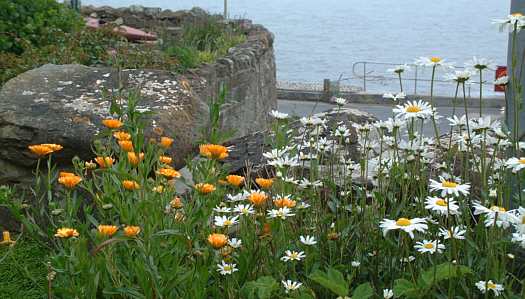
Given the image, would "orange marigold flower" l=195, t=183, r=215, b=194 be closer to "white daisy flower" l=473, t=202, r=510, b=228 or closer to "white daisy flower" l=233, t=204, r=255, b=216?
"white daisy flower" l=233, t=204, r=255, b=216

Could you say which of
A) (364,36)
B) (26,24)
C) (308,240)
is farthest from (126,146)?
(364,36)

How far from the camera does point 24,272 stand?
11.4 feet

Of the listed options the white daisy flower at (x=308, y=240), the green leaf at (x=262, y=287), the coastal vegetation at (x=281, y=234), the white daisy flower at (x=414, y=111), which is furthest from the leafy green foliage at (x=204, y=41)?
the green leaf at (x=262, y=287)

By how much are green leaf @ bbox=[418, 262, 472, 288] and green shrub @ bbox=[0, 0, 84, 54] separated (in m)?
7.04

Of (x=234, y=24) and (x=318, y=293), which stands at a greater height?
(x=234, y=24)

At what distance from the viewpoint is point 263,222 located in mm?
3143

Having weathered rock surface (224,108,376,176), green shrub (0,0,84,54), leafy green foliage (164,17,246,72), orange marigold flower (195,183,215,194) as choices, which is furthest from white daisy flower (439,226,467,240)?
leafy green foliage (164,17,246,72)

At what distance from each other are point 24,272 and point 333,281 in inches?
54.9

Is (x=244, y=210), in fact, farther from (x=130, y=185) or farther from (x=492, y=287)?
(x=492, y=287)

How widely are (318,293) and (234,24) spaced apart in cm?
1227

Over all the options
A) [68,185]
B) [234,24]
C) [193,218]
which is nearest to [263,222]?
[193,218]

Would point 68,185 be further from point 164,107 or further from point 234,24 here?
point 234,24

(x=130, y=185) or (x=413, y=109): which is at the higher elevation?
(x=413, y=109)

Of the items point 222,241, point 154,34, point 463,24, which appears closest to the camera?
point 222,241
